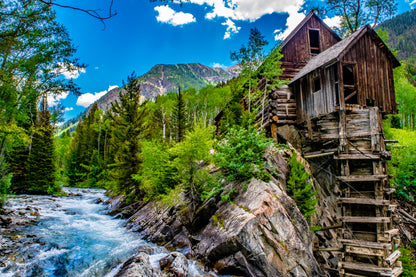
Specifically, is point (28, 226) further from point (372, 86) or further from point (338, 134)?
point (372, 86)

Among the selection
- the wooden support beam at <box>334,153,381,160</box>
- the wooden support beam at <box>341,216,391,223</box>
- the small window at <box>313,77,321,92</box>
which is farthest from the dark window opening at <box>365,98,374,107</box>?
the wooden support beam at <box>341,216,391,223</box>

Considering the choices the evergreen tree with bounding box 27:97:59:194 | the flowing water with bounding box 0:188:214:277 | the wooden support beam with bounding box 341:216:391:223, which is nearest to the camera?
the flowing water with bounding box 0:188:214:277

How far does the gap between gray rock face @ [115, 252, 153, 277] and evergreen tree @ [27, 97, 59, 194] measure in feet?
81.7

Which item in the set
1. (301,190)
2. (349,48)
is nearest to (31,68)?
(301,190)

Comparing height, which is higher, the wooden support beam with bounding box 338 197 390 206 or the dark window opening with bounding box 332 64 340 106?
the dark window opening with bounding box 332 64 340 106

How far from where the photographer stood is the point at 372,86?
13906 mm

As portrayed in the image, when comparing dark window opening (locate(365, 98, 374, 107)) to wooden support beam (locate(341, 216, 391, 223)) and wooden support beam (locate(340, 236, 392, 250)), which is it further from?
wooden support beam (locate(340, 236, 392, 250))

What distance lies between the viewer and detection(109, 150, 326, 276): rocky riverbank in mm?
8016

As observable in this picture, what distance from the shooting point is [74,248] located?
1058 cm

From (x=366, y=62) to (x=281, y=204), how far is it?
11.3m

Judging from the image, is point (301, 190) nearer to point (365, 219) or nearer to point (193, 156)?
point (365, 219)

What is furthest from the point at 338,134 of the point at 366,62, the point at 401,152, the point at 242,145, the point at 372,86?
the point at 401,152

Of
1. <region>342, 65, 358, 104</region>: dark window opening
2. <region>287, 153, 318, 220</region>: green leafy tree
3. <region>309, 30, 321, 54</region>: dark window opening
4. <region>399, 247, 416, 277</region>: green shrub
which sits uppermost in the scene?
<region>309, 30, 321, 54</region>: dark window opening

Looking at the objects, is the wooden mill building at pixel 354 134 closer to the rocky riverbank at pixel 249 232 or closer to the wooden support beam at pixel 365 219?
the wooden support beam at pixel 365 219
